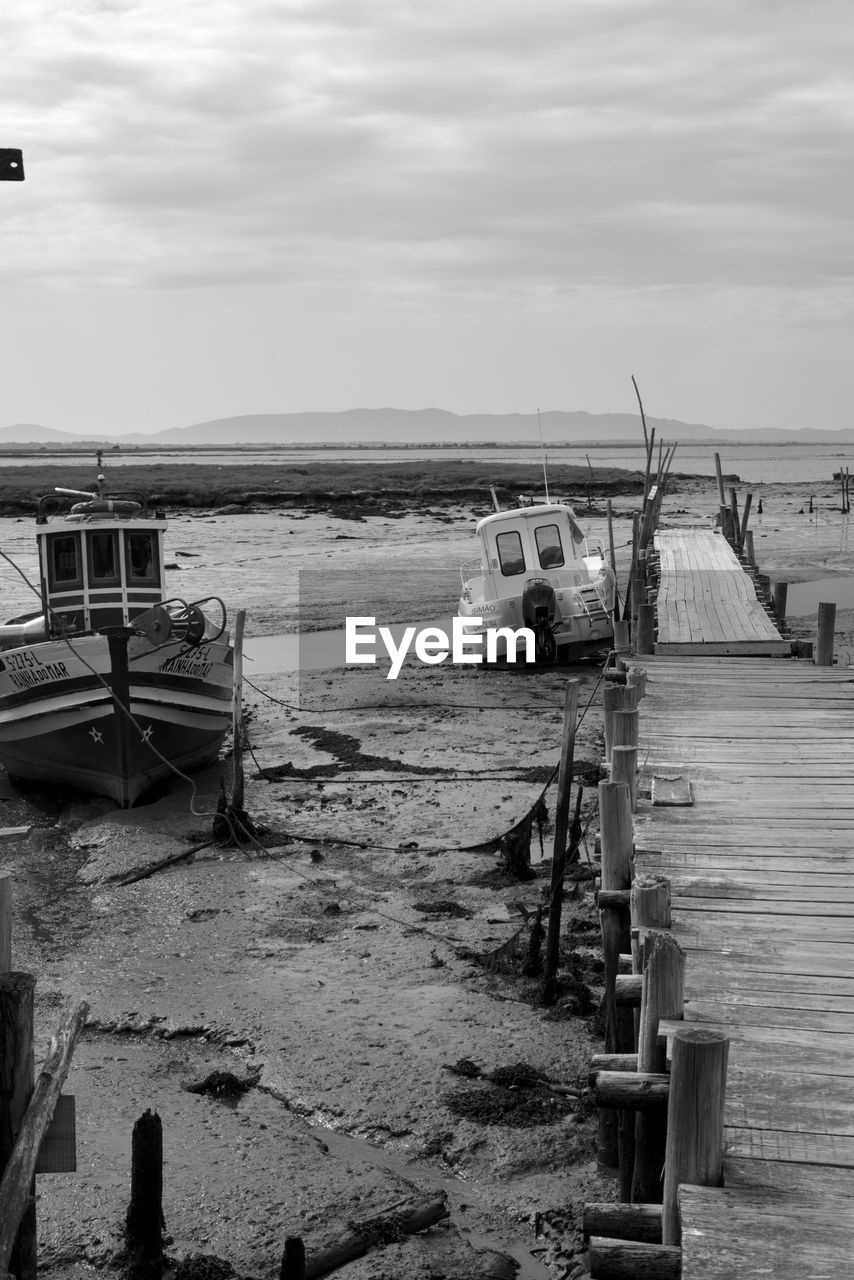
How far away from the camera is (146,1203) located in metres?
5.88

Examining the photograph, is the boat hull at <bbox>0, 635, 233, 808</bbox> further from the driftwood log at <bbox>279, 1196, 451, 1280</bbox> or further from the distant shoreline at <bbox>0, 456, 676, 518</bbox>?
the distant shoreline at <bbox>0, 456, 676, 518</bbox>

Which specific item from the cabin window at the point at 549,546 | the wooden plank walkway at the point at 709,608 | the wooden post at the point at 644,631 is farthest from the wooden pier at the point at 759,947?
the cabin window at the point at 549,546

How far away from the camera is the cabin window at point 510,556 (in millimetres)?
22812

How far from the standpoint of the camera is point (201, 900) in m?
11.1

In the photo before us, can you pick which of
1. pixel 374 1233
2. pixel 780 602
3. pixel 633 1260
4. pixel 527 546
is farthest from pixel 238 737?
pixel 527 546

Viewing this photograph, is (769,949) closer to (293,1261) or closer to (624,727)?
(293,1261)

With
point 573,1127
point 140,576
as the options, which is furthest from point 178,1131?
point 140,576

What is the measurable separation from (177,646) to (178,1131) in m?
8.54

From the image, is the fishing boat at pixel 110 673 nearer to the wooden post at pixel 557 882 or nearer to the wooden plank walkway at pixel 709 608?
the wooden plank walkway at pixel 709 608

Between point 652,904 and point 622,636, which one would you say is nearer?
point 652,904

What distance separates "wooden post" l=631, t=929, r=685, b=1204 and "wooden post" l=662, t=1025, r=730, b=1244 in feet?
1.87

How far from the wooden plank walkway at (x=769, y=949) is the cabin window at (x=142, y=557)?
742 cm

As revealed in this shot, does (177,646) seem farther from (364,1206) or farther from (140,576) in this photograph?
(364,1206)

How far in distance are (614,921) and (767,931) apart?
137cm
